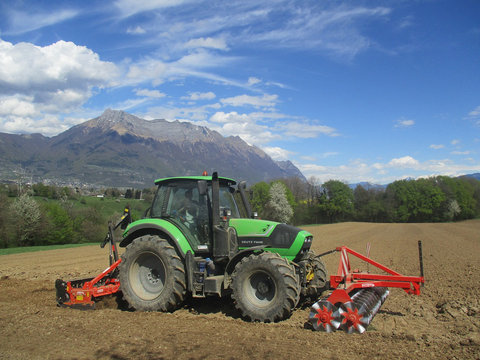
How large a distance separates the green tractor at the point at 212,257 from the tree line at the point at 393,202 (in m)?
63.0

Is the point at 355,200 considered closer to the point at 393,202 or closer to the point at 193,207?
the point at 393,202

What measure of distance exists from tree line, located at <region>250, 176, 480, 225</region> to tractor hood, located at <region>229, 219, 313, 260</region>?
63.3 metres

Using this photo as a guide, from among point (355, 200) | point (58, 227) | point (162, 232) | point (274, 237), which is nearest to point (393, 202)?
point (355, 200)

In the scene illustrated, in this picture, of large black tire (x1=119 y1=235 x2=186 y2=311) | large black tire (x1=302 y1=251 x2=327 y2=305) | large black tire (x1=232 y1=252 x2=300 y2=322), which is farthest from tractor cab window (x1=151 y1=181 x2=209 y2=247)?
large black tire (x1=302 y1=251 x2=327 y2=305)

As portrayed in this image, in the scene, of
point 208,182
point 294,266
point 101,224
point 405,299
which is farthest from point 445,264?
point 101,224

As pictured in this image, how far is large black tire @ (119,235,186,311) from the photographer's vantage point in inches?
257

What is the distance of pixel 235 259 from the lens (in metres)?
6.44

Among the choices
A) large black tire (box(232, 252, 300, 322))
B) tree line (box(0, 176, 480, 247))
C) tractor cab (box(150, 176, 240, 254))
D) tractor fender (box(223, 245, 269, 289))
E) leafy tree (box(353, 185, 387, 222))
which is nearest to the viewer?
large black tire (box(232, 252, 300, 322))

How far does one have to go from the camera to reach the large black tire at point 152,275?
21.4 feet

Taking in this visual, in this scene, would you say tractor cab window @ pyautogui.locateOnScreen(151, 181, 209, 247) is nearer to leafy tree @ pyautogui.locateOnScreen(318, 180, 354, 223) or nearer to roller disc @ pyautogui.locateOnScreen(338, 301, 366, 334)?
roller disc @ pyautogui.locateOnScreen(338, 301, 366, 334)

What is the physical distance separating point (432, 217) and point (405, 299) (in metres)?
76.8

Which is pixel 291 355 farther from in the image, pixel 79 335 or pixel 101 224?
pixel 101 224

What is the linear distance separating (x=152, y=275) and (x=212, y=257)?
49.3 inches

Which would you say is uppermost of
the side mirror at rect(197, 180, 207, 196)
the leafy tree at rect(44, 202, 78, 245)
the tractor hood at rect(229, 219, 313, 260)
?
the side mirror at rect(197, 180, 207, 196)
